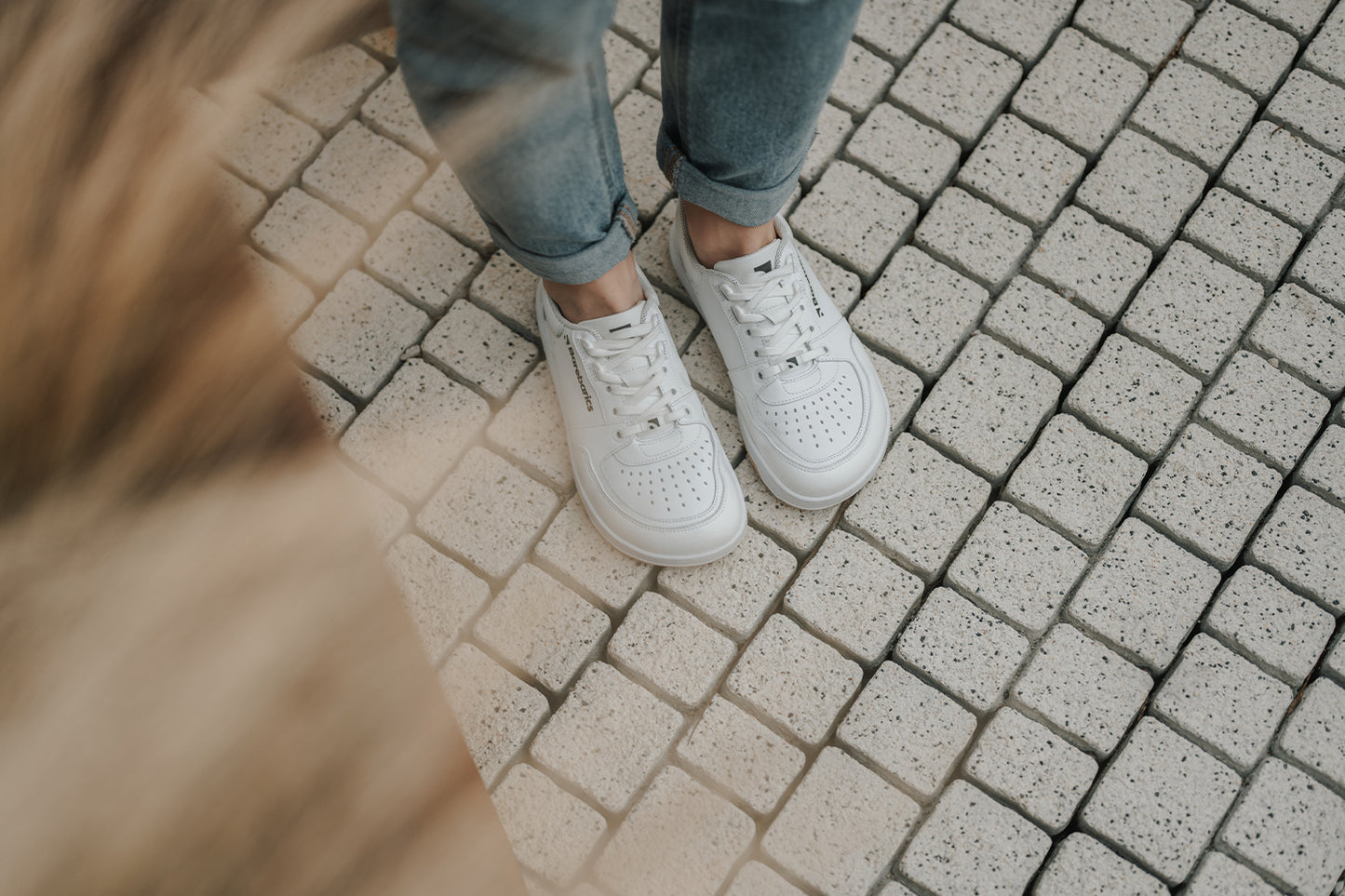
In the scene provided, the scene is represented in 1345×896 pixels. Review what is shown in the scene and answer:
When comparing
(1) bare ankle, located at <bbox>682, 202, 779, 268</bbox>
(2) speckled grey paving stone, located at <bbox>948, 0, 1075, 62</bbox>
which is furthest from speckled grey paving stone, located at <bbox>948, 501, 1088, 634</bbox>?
(2) speckled grey paving stone, located at <bbox>948, 0, 1075, 62</bbox>

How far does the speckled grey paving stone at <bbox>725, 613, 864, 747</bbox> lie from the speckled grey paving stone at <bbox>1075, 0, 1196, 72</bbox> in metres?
1.45

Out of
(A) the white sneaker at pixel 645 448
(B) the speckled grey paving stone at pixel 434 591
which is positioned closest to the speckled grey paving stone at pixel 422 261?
(A) the white sneaker at pixel 645 448

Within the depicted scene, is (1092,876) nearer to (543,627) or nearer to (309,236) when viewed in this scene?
(543,627)

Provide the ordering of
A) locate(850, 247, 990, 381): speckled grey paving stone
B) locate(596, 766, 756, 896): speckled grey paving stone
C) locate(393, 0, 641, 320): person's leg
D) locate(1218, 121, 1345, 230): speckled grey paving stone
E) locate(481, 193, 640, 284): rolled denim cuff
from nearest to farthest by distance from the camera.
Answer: locate(393, 0, 641, 320): person's leg
locate(481, 193, 640, 284): rolled denim cuff
locate(596, 766, 756, 896): speckled grey paving stone
locate(850, 247, 990, 381): speckled grey paving stone
locate(1218, 121, 1345, 230): speckled grey paving stone

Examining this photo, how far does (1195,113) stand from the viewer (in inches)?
77.0

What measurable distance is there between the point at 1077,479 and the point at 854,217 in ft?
2.21

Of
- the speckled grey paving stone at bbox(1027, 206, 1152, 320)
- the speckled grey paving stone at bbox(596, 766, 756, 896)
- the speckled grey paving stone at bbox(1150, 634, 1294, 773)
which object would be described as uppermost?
the speckled grey paving stone at bbox(1027, 206, 1152, 320)

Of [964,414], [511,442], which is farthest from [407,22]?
[964,414]

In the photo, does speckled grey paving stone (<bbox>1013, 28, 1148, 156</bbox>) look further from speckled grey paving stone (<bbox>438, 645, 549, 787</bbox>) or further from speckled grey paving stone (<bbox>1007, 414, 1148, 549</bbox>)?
speckled grey paving stone (<bbox>438, 645, 549, 787</bbox>)

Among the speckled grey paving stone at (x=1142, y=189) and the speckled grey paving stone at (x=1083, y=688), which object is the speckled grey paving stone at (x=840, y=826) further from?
the speckled grey paving stone at (x=1142, y=189)

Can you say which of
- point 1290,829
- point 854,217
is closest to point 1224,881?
point 1290,829

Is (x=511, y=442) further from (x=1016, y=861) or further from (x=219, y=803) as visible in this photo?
(x=1016, y=861)

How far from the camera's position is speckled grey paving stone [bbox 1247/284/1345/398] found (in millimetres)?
1810

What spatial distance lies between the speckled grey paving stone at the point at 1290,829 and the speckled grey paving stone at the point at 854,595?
641mm
